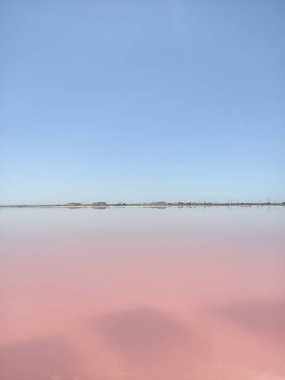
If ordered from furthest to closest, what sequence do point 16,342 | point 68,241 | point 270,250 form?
point 68,241 → point 270,250 → point 16,342

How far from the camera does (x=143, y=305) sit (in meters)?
4.86

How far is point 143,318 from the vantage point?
434 cm

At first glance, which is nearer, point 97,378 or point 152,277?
point 97,378

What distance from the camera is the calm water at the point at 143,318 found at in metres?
3.17

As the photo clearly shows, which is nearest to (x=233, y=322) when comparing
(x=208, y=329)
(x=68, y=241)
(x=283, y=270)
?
(x=208, y=329)

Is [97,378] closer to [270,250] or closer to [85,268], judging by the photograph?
[85,268]

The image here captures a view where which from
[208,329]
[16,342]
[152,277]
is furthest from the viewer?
[152,277]

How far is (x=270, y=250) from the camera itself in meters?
9.44

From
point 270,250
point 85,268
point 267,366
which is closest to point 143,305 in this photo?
point 267,366

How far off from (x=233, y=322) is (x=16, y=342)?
8.65 ft

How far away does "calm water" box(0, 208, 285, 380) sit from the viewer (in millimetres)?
3168

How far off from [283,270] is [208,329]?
364 cm

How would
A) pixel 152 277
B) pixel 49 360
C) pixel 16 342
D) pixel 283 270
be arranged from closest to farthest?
pixel 49 360 < pixel 16 342 < pixel 152 277 < pixel 283 270

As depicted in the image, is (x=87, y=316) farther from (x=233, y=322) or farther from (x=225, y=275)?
(x=225, y=275)
